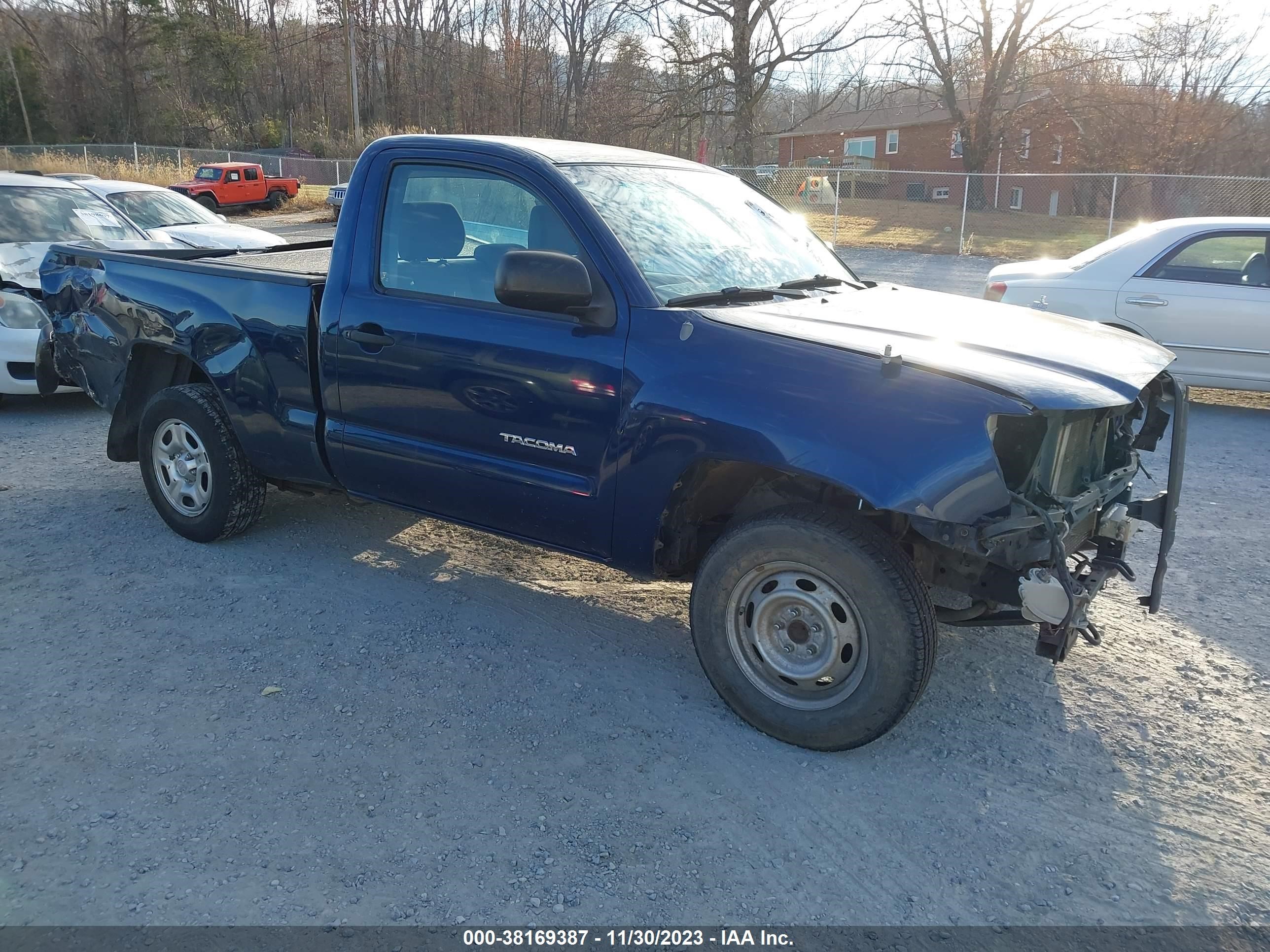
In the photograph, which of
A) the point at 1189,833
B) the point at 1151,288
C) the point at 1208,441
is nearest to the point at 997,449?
the point at 1189,833

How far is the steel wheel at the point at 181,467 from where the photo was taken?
5117 mm

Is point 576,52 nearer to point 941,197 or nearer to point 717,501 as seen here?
point 941,197

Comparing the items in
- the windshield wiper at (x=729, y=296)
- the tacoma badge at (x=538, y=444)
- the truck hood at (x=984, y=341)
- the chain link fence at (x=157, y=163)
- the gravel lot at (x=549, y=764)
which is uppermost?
the chain link fence at (x=157, y=163)

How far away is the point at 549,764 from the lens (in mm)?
3387

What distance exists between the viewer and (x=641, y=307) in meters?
3.60

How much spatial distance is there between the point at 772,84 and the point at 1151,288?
24771 mm

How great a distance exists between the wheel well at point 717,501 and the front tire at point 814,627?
0.48ft


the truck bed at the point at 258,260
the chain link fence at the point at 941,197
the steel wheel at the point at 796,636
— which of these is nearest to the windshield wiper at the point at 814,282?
the steel wheel at the point at 796,636

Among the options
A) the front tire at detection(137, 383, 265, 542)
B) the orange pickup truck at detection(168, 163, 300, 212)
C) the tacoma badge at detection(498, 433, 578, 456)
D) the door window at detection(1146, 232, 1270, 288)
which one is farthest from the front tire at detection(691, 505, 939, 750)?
the orange pickup truck at detection(168, 163, 300, 212)

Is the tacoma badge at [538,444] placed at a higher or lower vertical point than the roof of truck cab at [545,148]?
lower

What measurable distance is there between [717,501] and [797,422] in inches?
28.9

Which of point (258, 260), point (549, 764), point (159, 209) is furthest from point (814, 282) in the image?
point (159, 209)

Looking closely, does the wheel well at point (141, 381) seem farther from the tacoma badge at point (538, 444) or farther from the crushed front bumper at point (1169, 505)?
the crushed front bumper at point (1169, 505)

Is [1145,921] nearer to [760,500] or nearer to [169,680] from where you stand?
[760,500]
